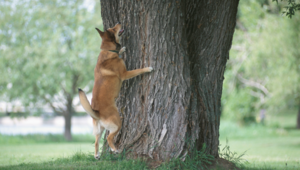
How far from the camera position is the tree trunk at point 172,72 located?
4812 millimetres

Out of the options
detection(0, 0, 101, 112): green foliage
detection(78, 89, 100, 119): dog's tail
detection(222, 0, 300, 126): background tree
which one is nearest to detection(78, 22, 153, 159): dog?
detection(78, 89, 100, 119): dog's tail

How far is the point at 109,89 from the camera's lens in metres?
4.88

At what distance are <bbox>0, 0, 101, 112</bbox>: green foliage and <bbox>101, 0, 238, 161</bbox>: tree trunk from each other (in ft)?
31.8

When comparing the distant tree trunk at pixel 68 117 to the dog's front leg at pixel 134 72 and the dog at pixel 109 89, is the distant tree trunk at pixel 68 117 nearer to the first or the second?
the dog at pixel 109 89

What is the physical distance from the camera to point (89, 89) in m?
15.6

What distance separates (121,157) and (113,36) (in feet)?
6.50

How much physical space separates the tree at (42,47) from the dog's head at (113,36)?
973 cm

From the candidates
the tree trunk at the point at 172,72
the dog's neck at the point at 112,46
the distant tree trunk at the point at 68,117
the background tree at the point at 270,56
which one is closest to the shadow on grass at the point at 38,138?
the distant tree trunk at the point at 68,117

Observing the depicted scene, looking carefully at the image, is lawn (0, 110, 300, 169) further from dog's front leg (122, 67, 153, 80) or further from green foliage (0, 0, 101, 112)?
green foliage (0, 0, 101, 112)

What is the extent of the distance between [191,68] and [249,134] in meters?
14.5

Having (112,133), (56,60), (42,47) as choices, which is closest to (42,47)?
(42,47)

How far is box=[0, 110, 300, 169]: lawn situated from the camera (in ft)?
16.8

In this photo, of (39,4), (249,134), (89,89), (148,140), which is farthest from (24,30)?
(249,134)

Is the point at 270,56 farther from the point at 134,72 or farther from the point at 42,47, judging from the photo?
the point at 42,47
